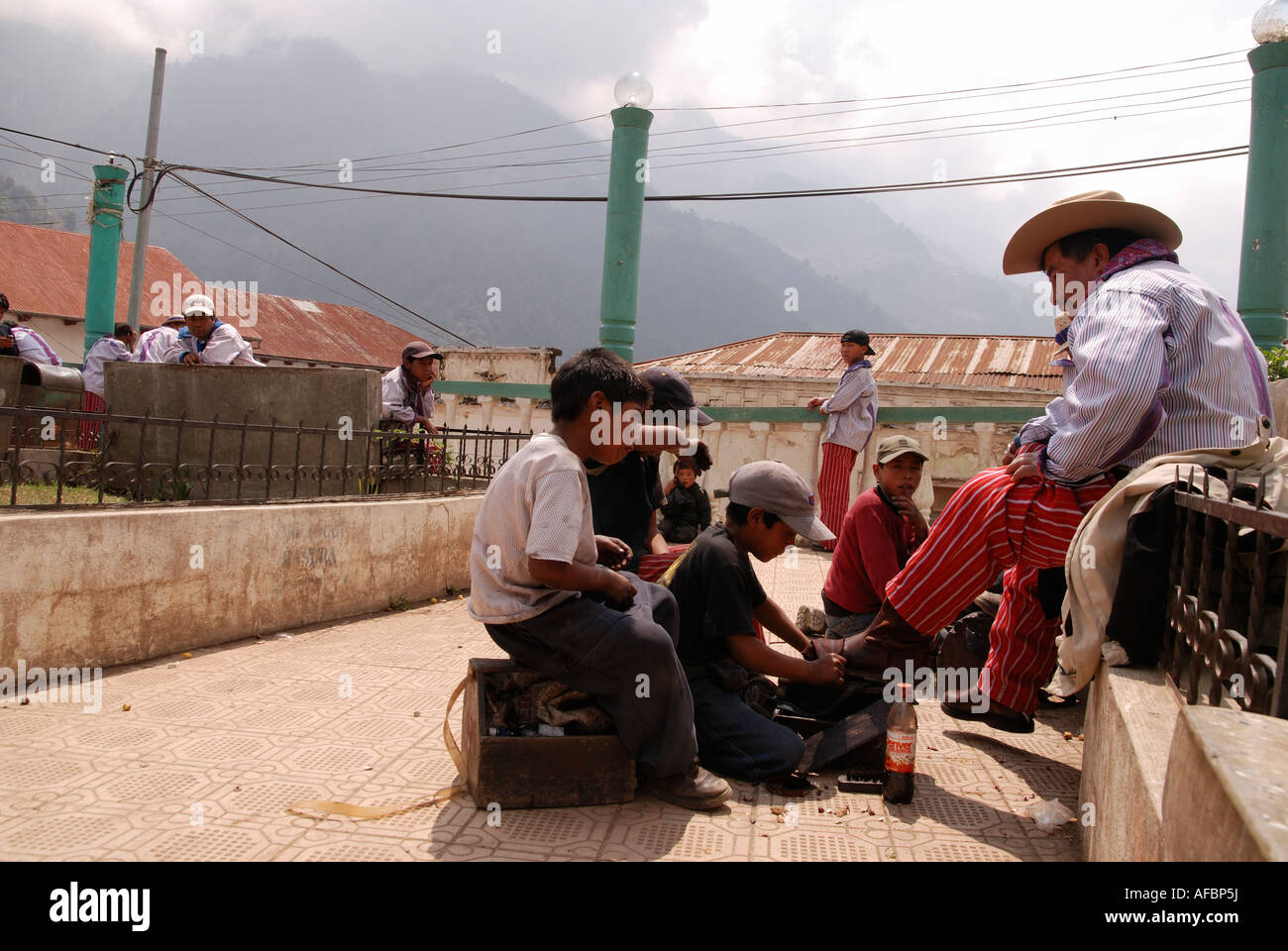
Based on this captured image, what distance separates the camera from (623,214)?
7.84 m

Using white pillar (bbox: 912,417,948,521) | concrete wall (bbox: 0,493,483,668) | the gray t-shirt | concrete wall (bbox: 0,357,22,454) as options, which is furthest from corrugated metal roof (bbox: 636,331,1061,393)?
the gray t-shirt

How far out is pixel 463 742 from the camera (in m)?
3.26

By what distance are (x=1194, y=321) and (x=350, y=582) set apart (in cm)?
485

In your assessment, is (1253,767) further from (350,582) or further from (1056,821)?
(350,582)

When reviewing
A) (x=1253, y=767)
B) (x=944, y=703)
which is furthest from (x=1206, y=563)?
(x=944, y=703)

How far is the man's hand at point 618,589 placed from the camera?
2967 mm

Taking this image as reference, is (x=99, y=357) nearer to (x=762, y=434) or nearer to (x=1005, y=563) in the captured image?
(x=762, y=434)

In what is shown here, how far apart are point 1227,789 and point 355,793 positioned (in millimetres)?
2613

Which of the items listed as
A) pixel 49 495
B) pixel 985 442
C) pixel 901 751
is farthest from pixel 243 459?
pixel 985 442

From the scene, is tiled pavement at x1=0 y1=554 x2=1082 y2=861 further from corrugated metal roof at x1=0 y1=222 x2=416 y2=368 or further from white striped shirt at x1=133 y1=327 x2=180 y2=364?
corrugated metal roof at x1=0 y1=222 x2=416 y2=368

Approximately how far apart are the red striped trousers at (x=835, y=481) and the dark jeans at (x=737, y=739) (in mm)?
4690

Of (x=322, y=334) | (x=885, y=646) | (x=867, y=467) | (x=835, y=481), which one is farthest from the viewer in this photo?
(x=322, y=334)

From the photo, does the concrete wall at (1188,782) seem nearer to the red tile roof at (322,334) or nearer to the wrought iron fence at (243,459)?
the wrought iron fence at (243,459)

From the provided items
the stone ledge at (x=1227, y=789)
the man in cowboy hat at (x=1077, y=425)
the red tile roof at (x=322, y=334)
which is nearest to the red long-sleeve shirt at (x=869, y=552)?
the man in cowboy hat at (x=1077, y=425)
